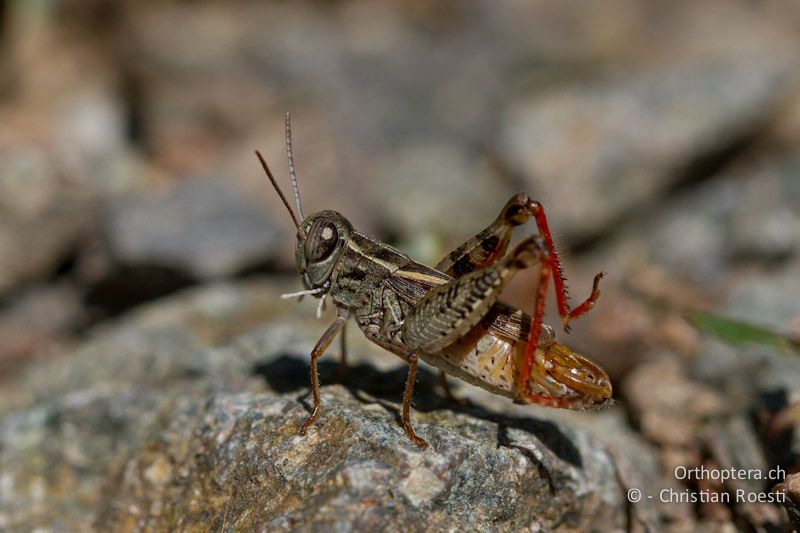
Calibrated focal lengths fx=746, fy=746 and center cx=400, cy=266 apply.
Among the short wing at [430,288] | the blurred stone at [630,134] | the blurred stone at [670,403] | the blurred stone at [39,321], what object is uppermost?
the blurred stone at [630,134]

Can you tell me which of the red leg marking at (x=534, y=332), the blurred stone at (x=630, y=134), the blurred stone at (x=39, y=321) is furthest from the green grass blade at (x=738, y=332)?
the blurred stone at (x=39, y=321)

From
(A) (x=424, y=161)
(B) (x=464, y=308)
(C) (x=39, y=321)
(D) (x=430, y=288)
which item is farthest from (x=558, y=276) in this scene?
(C) (x=39, y=321)

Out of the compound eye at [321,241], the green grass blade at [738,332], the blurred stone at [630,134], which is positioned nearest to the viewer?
the compound eye at [321,241]

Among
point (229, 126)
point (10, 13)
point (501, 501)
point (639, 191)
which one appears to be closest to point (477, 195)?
point (639, 191)

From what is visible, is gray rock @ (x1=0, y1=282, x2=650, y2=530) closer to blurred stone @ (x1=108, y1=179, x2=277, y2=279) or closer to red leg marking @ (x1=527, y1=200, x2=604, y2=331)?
red leg marking @ (x1=527, y1=200, x2=604, y2=331)

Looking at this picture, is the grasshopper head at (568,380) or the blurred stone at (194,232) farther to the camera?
the blurred stone at (194,232)

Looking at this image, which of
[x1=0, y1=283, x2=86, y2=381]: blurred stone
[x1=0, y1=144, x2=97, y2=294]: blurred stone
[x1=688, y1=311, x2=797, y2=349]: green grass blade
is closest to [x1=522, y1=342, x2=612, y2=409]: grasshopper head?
[x1=688, y1=311, x2=797, y2=349]: green grass blade

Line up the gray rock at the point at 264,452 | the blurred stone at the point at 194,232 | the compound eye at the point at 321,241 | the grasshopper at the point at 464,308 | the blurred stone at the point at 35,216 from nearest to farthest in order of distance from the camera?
the gray rock at the point at 264,452
the grasshopper at the point at 464,308
the compound eye at the point at 321,241
the blurred stone at the point at 194,232
the blurred stone at the point at 35,216

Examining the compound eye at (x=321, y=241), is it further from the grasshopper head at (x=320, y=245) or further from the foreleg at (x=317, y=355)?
the foreleg at (x=317, y=355)

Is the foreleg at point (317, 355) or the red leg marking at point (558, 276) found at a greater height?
the red leg marking at point (558, 276)
